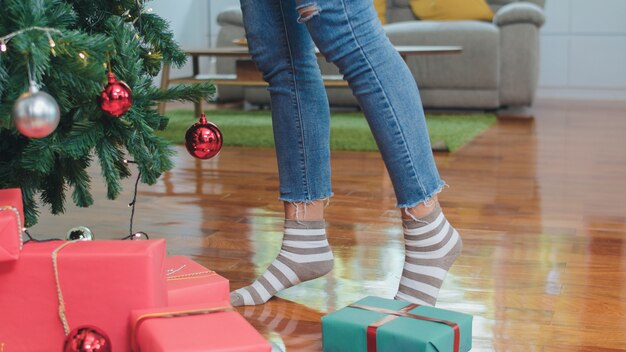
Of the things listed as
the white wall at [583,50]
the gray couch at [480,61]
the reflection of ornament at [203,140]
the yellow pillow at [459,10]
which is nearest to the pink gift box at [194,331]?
the reflection of ornament at [203,140]

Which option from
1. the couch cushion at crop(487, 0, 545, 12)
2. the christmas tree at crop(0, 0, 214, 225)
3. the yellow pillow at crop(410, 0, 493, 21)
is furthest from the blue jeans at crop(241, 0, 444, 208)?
the couch cushion at crop(487, 0, 545, 12)

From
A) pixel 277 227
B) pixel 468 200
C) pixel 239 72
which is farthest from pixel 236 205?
pixel 239 72

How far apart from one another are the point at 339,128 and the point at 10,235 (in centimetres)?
266

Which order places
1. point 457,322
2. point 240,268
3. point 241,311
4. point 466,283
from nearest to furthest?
1. point 457,322
2. point 241,311
3. point 466,283
4. point 240,268

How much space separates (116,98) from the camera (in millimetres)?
1038

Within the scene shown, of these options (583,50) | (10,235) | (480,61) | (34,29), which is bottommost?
(10,235)

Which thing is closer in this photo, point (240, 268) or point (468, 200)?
point (240, 268)

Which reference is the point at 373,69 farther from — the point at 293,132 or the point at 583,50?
the point at 583,50

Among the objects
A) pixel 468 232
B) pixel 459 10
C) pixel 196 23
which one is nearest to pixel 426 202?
pixel 468 232

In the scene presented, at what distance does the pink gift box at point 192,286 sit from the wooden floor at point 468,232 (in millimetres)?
82

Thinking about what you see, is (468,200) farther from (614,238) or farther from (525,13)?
(525,13)

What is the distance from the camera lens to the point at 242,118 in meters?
3.98

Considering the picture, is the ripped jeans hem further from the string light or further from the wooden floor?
the string light

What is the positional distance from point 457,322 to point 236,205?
1097mm
